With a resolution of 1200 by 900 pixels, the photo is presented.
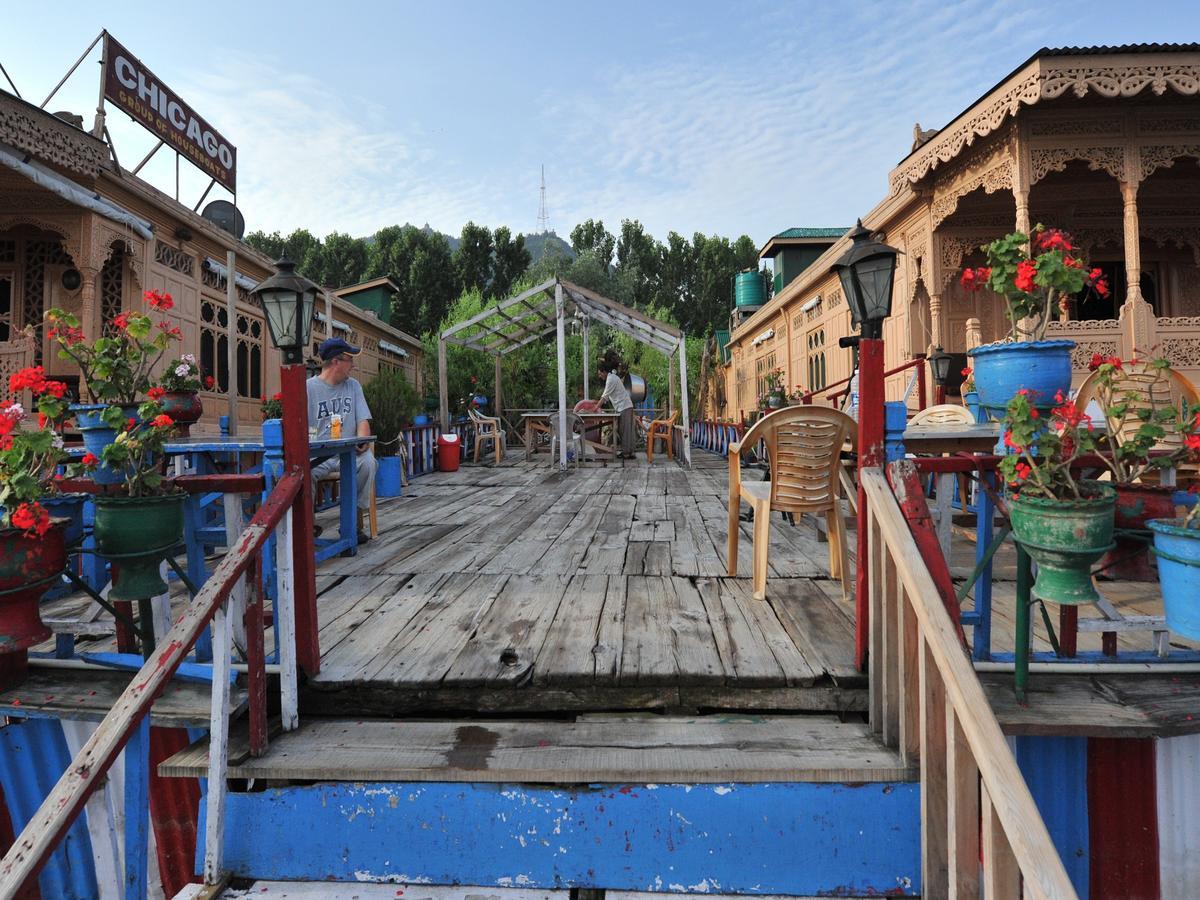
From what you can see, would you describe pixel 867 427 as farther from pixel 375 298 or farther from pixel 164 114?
pixel 375 298

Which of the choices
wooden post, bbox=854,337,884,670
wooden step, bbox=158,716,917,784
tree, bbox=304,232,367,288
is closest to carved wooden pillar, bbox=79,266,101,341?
wooden step, bbox=158,716,917,784

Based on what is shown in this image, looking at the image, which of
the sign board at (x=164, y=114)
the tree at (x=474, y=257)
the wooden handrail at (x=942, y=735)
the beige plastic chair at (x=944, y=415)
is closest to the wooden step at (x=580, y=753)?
the wooden handrail at (x=942, y=735)

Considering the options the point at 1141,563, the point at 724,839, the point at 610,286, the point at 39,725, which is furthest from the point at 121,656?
the point at 610,286

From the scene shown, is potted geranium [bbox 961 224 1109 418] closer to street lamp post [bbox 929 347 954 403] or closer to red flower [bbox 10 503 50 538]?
red flower [bbox 10 503 50 538]

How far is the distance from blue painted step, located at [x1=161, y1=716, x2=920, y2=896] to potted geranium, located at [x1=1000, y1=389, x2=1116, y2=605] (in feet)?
2.27

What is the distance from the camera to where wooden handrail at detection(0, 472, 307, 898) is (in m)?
1.14

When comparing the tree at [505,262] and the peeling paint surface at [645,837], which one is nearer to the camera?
the peeling paint surface at [645,837]

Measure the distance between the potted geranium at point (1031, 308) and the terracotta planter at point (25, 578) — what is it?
11.0 feet

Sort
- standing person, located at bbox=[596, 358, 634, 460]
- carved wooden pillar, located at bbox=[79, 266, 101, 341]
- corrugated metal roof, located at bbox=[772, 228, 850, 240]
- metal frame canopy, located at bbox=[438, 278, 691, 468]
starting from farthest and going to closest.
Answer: corrugated metal roof, located at bbox=[772, 228, 850, 240] → standing person, located at bbox=[596, 358, 634, 460] → metal frame canopy, located at bbox=[438, 278, 691, 468] → carved wooden pillar, located at bbox=[79, 266, 101, 341]

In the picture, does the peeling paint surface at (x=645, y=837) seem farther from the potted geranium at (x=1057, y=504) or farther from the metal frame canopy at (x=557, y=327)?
the metal frame canopy at (x=557, y=327)

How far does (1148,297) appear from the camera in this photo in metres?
8.86

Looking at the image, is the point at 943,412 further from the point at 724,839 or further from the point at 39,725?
the point at 39,725

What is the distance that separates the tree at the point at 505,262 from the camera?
29328mm

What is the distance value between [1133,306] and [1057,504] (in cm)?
648
